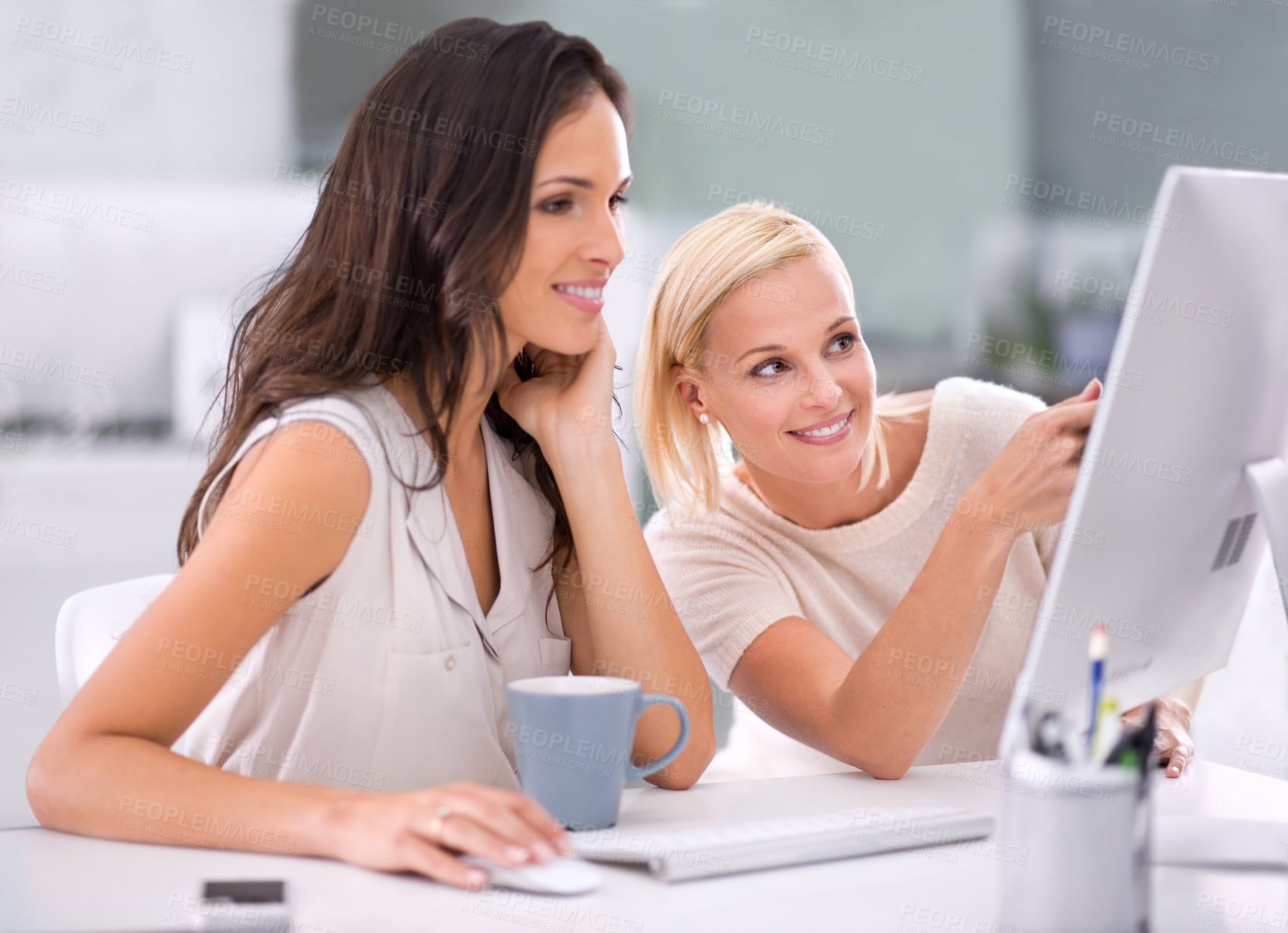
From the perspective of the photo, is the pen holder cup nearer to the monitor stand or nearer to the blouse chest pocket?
the monitor stand

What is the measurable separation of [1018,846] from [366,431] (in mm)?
676

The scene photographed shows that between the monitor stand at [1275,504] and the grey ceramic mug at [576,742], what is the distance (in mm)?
470

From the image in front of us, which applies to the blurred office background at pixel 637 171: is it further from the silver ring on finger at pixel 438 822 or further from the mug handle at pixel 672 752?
the silver ring on finger at pixel 438 822

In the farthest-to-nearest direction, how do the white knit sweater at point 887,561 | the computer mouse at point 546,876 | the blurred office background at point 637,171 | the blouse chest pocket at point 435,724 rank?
the blurred office background at point 637,171, the white knit sweater at point 887,561, the blouse chest pocket at point 435,724, the computer mouse at point 546,876

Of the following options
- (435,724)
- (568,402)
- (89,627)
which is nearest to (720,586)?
(568,402)

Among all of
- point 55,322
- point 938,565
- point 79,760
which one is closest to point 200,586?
point 79,760

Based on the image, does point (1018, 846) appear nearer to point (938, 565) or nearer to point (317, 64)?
point (938, 565)

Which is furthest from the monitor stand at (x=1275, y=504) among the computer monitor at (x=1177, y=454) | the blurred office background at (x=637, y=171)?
the blurred office background at (x=637, y=171)

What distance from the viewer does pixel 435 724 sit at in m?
1.07

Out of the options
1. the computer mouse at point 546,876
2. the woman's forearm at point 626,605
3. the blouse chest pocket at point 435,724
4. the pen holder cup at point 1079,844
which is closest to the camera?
the pen holder cup at point 1079,844

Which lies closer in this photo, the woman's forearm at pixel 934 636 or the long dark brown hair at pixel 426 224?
the long dark brown hair at pixel 426 224

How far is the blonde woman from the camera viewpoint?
1199 millimetres

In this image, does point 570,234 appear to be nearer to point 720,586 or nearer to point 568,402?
point 568,402

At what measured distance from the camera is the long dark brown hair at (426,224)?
109cm
